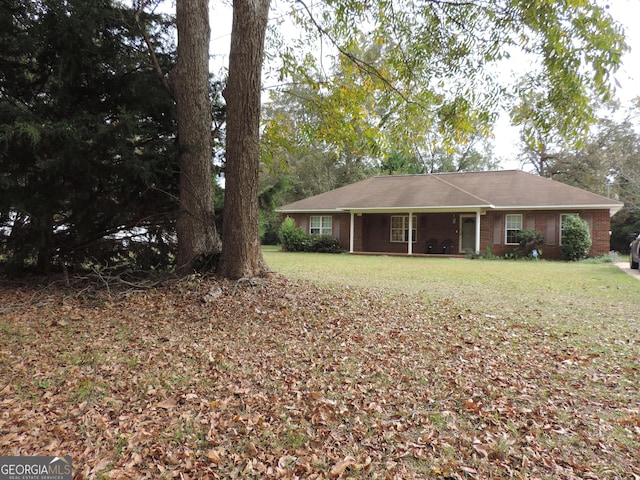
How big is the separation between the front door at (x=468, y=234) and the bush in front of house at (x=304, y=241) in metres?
6.64

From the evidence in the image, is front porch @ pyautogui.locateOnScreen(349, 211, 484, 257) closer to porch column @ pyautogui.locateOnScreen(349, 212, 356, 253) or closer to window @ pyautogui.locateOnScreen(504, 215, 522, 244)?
porch column @ pyautogui.locateOnScreen(349, 212, 356, 253)

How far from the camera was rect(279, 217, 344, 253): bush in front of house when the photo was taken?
22.6m

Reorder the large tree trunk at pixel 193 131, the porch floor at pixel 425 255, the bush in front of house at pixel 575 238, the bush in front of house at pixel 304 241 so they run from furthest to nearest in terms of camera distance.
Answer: the bush in front of house at pixel 304 241, the porch floor at pixel 425 255, the bush in front of house at pixel 575 238, the large tree trunk at pixel 193 131

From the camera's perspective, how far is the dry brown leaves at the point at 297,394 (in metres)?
2.54

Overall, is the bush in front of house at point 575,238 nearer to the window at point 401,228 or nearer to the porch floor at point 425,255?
the porch floor at point 425,255

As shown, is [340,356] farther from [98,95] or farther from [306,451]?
[98,95]

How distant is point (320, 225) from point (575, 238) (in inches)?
515

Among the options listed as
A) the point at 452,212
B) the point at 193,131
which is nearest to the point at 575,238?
the point at 452,212

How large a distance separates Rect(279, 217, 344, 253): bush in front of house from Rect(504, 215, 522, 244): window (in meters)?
8.68

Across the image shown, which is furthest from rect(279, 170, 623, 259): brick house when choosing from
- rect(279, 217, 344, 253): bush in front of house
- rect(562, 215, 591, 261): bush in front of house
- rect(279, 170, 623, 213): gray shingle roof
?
rect(279, 217, 344, 253): bush in front of house

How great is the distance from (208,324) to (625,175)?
116 feet

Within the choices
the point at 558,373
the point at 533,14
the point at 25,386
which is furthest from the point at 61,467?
the point at 533,14

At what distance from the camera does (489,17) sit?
6.16 metres

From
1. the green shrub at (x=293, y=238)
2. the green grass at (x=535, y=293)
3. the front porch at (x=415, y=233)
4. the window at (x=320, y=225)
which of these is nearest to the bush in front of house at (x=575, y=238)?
the front porch at (x=415, y=233)
